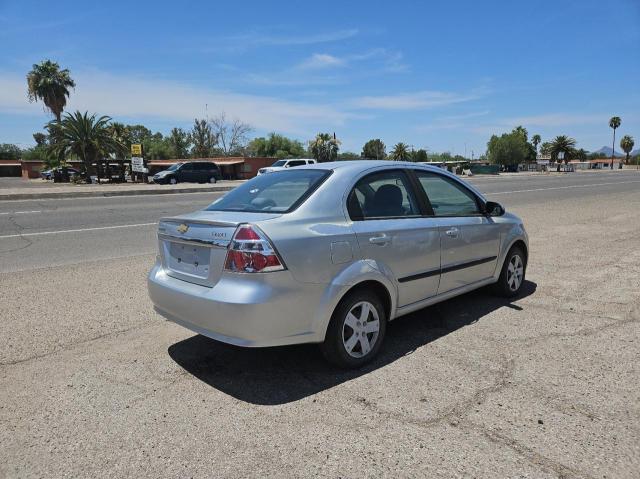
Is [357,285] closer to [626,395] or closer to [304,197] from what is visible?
[304,197]

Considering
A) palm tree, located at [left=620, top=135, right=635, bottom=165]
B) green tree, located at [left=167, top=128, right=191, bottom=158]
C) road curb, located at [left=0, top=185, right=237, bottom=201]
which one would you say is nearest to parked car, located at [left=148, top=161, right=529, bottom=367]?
road curb, located at [left=0, top=185, right=237, bottom=201]

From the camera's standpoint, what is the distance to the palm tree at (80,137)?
33.9 m

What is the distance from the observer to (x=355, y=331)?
11.8ft

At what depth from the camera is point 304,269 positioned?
3.22 metres

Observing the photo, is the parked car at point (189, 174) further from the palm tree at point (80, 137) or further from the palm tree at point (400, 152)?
the palm tree at point (400, 152)

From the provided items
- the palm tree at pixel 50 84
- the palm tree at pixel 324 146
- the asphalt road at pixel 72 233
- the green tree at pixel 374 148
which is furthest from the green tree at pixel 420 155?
the asphalt road at pixel 72 233

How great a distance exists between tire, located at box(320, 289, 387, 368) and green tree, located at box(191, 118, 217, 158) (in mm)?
76123

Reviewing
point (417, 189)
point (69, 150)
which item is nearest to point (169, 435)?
point (417, 189)

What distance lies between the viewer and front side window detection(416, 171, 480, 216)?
452cm

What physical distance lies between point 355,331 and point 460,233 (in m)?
1.62

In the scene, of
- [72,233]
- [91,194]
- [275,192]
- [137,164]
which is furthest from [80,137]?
[275,192]

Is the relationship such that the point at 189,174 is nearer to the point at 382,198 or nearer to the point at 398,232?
the point at 382,198

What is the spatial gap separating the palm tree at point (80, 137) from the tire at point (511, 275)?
35065mm

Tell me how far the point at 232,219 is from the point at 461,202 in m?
2.61
